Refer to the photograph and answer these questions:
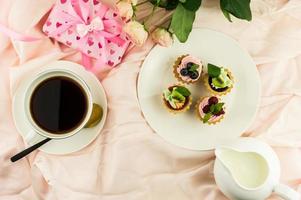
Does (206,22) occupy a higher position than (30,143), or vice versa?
(206,22)

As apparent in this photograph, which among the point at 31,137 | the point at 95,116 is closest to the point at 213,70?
the point at 95,116

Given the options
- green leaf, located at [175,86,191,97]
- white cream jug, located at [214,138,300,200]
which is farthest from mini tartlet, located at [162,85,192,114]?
white cream jug, located at [214,138,300,200]

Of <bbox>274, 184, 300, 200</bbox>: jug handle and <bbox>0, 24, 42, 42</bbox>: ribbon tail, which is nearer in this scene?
<bbox>274, 184, 300, 200</bbox>: jug handle

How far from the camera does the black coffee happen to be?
96 cm

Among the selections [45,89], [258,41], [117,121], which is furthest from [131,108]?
[258,41]

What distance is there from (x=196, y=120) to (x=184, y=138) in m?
0.04

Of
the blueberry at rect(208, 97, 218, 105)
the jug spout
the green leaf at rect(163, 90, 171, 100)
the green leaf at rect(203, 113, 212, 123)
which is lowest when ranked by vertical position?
the jug spout

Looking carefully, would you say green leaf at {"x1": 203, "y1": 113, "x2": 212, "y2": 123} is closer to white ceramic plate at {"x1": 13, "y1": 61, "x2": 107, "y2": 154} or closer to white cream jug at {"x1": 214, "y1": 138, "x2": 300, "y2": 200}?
white cream jug at {"x1": 214, "y1": 138, "x2": 300, "y2": 200}

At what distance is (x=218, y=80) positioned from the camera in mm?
994

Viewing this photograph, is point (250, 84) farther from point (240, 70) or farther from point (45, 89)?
point (45, 89)

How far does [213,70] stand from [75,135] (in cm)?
28

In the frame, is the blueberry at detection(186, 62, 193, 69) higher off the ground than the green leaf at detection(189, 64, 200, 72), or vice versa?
the blueberry at detection(186, 62, 193, 69)

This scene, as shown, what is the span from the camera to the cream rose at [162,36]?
99 cm

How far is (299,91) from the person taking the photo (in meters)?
1.04
